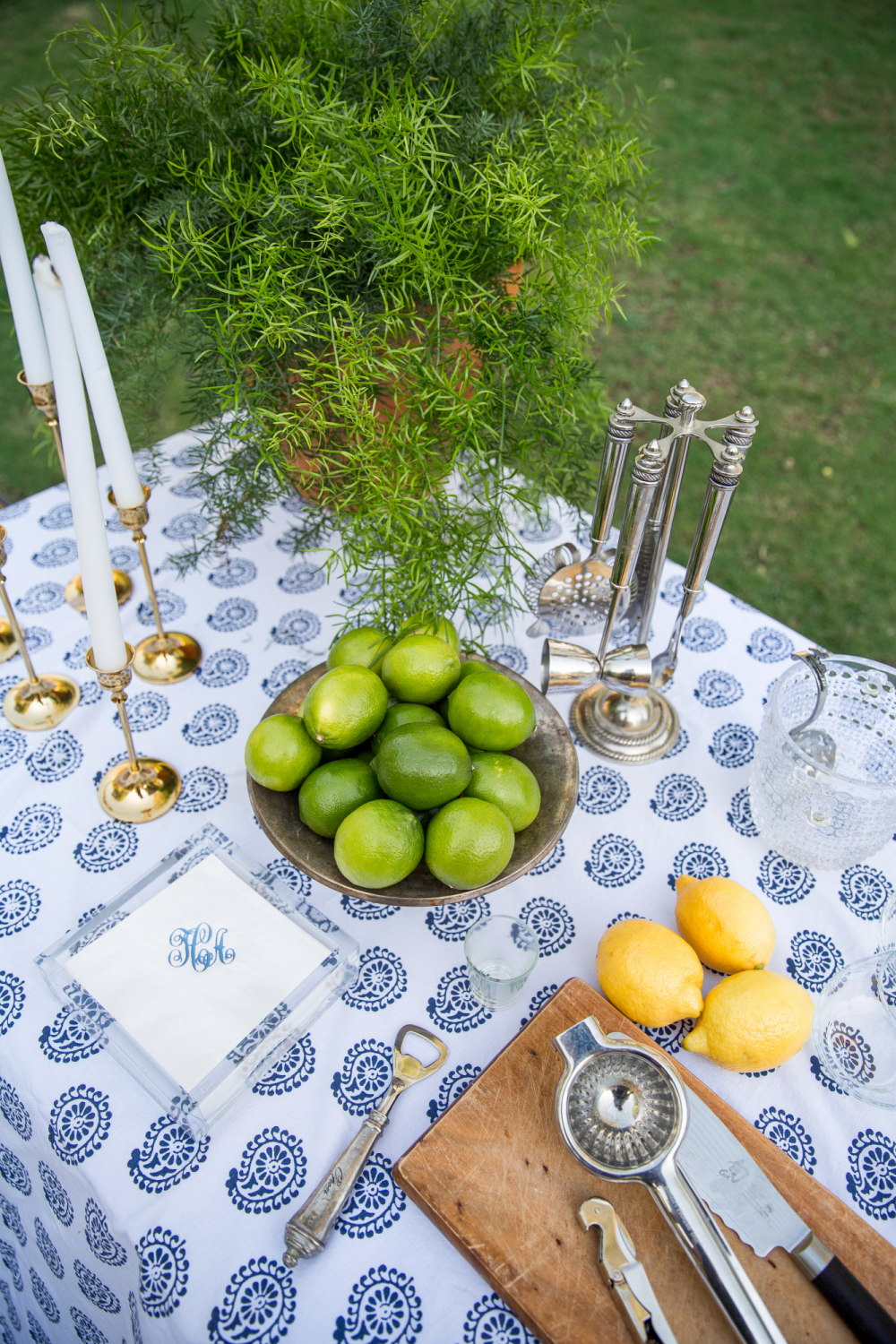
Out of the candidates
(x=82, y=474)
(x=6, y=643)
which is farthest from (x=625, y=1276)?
(x=6, y=643)

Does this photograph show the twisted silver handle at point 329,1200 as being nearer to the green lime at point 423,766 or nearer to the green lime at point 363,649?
the green lime at point 423,766

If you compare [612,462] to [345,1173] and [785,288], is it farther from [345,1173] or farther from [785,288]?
[785,288]

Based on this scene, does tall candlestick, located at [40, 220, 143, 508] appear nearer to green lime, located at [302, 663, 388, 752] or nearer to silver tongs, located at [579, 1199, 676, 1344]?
green lime, located at [302, 663, 388, 752]

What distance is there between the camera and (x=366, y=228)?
2.36 ft

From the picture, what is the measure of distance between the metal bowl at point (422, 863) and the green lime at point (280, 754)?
24mm

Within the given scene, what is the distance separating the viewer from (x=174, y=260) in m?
0.77

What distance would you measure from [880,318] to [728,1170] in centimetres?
283

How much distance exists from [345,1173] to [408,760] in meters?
→ 0.28

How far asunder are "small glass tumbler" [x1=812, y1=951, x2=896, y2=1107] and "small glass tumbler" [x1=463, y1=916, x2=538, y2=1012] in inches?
9.1

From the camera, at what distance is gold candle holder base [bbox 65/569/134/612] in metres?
0.97

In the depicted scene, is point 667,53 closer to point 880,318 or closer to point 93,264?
point 880,318

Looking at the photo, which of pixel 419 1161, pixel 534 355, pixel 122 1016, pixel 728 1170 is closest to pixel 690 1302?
pixel 728 1170

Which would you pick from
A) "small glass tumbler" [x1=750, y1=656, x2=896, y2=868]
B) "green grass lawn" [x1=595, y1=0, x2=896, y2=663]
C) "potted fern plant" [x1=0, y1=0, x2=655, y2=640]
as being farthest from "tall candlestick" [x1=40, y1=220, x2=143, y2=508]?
"green grass lawn" [x1=595, y1=0, x2=896, y2=663]

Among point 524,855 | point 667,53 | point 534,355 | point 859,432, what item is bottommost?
point 859,432
